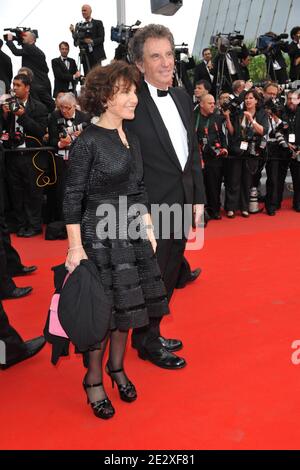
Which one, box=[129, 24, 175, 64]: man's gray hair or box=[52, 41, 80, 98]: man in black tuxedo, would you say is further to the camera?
box=[52, 41, 80, 98]: man in black tuxedo

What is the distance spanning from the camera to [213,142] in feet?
21.2

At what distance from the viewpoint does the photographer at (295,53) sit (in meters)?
9.14

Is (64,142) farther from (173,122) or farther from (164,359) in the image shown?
(164,359)

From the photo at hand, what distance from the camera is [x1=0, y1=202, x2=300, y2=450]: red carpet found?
213 centimetres

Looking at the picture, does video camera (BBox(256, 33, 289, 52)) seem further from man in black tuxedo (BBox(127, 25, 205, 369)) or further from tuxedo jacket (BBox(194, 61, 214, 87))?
man in black tuxedo (BBox(127, 25, 205, 369))

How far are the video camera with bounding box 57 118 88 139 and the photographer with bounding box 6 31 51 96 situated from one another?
2693 mm

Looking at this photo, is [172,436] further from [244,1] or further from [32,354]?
[244,1]

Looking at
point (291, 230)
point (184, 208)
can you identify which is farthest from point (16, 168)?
point (184, 208)

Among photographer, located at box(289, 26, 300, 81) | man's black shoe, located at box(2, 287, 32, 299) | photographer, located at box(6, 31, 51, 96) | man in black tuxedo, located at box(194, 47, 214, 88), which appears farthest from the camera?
man in black tuxedo, located at box(194, 47, 214, 88)

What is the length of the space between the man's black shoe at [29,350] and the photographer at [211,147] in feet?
13.4

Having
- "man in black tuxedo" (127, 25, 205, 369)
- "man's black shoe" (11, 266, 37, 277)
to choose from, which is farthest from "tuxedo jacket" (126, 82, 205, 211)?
"man's black shoe" (11, 266, 37, 277)

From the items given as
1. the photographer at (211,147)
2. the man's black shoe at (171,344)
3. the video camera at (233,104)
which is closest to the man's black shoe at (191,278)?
the man's black shoe at (171,344)

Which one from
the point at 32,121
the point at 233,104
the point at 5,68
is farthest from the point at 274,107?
the point at 5,68

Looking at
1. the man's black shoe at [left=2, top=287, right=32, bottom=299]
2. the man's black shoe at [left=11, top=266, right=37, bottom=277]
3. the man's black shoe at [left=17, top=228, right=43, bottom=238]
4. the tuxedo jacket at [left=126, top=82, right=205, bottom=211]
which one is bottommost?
the man's black shoe at [left=17, top=228, right=43, bottom=238]
